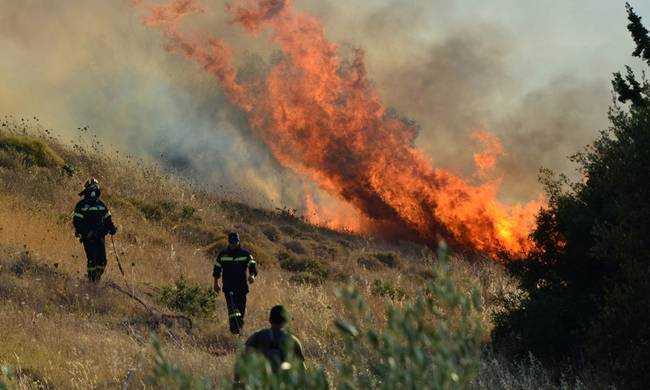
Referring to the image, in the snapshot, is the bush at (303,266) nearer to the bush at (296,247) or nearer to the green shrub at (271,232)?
the bush at (296,247)

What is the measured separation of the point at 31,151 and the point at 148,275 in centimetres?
1041

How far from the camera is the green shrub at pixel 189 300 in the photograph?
1441 centimetres

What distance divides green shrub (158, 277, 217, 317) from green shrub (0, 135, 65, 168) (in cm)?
1150

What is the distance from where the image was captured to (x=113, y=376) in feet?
30.2

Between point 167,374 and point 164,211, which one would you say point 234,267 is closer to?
point 167,374

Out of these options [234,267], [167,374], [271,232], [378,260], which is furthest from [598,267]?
[271,232]

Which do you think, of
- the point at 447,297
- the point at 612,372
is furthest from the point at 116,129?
the point at 447,297

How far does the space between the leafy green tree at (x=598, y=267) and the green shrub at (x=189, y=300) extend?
5715 mm

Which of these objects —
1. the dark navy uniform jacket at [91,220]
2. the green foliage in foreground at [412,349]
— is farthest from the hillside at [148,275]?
the dark navy uniform jacket at [91,220]

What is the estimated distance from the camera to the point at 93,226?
14.9 meters

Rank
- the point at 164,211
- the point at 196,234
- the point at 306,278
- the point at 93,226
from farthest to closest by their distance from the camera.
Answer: the point at 164,211
the point at 196,234
the point at 306,278
the point at 93,226

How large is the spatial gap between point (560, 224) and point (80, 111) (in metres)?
41.5

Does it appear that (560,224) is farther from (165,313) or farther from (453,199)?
(453,199)

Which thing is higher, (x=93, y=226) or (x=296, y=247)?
(x=296, y=247)
